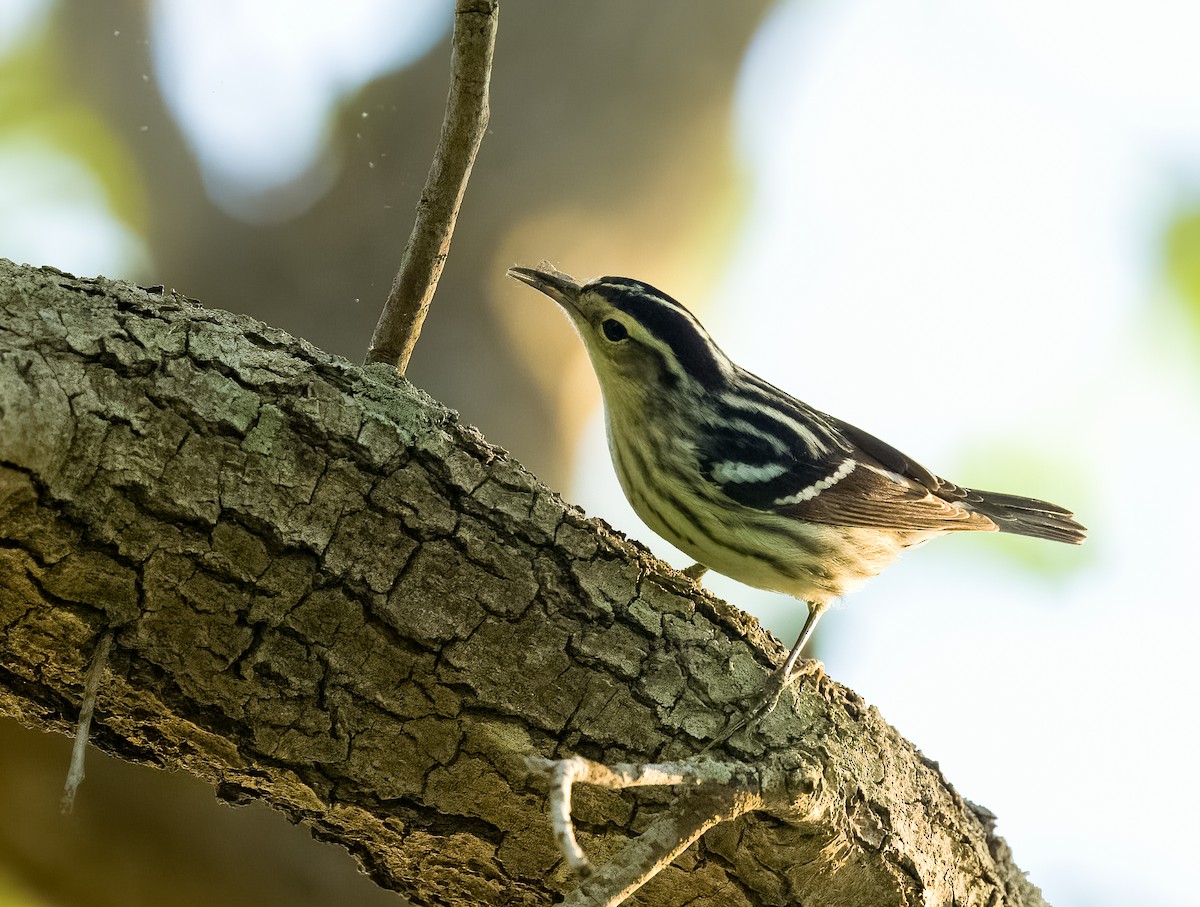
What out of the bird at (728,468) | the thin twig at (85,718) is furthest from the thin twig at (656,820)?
the bird at (728,468)

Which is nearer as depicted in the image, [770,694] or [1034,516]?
[770,694]

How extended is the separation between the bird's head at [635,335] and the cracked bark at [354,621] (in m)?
1.07

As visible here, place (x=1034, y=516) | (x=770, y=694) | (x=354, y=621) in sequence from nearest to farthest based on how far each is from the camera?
1. (x=354, y=621)
2. (x=770, y=694)
3. (x=1034, y=516)

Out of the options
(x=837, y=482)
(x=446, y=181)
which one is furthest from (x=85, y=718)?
(x=837, y=482)

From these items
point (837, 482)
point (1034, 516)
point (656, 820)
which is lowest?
point (656, 820)

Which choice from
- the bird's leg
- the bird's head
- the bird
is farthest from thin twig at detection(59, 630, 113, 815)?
the bird's head

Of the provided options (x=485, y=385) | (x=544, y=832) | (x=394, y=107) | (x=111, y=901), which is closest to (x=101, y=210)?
(x=394, y=107)

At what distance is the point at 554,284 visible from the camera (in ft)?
11.5

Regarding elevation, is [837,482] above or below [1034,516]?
below

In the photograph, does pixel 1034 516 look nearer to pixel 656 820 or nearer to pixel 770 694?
pixel 770 694

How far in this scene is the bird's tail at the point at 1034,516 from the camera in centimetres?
415

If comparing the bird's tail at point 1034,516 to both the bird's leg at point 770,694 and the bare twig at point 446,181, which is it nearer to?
the bird's leg at point 770,694

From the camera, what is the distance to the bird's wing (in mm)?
3234

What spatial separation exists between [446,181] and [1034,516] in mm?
2997
